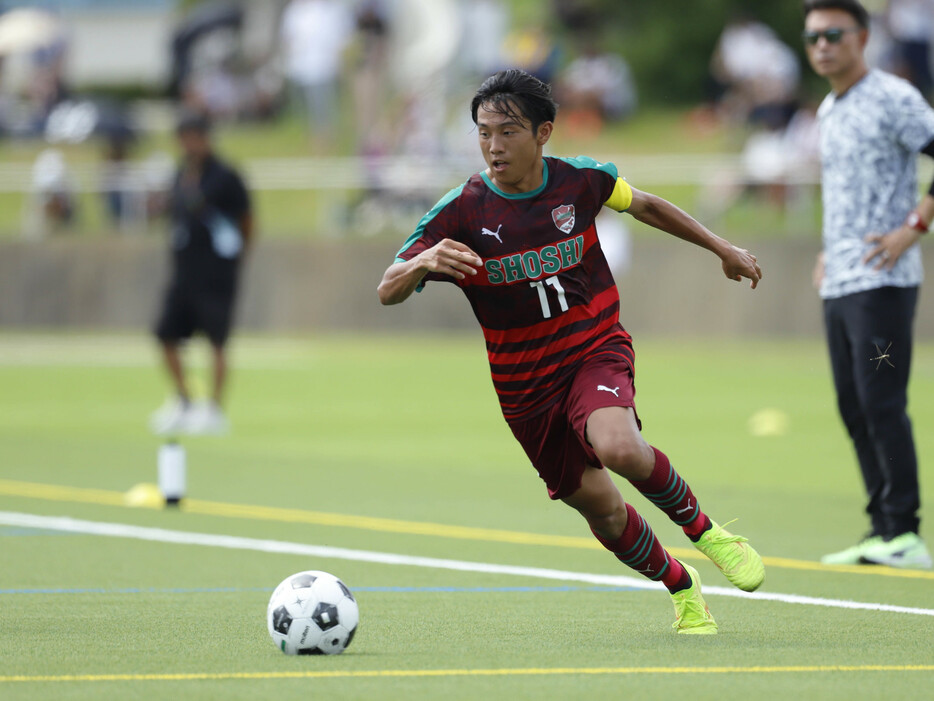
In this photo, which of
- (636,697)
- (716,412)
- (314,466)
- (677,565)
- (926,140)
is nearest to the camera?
(636,697)

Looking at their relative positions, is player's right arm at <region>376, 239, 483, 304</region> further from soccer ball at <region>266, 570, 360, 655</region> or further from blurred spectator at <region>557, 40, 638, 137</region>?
blurred spectator at <region>557, 40, 638, 137</region>

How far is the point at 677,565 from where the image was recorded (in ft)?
21.4

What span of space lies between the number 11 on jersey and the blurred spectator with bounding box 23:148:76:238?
76.7 feet

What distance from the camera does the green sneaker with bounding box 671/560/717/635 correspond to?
6414 millimetres

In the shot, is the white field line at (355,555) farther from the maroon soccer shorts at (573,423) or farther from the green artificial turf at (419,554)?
the maroon soccer shorts at (573,423)

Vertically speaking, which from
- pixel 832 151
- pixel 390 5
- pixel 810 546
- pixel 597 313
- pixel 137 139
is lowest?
pixel 810 546

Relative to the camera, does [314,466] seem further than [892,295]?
Yes

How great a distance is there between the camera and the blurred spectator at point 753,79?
25250 millimetres

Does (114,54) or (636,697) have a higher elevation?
(114,54)

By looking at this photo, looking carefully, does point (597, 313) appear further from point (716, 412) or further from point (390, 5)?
point (390, 5)

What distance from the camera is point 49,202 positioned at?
29.1 metres

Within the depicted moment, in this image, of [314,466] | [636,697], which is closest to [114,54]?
[314,466]

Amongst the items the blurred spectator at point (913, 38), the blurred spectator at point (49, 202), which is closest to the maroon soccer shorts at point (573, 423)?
the blurred spectator at point (913, 38)

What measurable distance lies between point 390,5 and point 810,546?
86.4 feet
